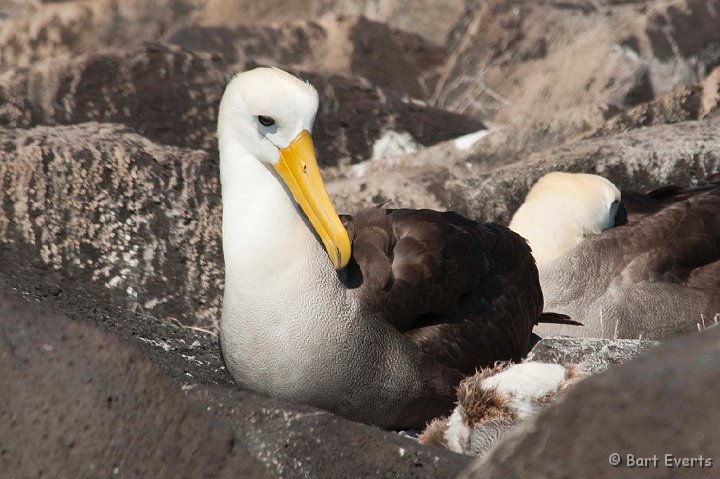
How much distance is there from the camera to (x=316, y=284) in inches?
233

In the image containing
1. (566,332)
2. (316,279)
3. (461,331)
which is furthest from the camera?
(566,332)

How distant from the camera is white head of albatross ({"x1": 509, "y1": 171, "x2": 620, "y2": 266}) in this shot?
8.24 m

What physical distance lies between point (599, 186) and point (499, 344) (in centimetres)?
188

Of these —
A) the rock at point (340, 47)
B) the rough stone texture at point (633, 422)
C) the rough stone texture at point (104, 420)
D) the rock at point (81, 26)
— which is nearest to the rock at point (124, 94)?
the rock at point (340, 47)

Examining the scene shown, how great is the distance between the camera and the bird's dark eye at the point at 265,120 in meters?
5.98

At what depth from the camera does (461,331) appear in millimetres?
6496

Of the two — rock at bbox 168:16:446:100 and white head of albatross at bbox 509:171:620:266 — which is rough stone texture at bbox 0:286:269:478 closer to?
white head of albatross at bbox 509:171:620:266

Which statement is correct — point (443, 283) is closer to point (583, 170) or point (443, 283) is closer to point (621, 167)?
point (583, 170)

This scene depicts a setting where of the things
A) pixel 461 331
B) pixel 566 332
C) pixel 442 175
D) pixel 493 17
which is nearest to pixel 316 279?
pixel 461 331

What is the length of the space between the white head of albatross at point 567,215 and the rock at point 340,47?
5.62 meters

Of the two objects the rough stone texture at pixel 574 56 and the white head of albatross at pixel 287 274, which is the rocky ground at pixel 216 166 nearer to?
the rough stone texture at pixel 574 56

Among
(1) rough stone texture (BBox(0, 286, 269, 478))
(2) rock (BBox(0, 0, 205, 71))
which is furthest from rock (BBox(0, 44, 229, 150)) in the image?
(1) rough stone texture (BBox(0, 286, 269, 478))

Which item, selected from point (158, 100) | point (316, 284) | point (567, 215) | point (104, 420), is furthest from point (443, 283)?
point (158, 100)

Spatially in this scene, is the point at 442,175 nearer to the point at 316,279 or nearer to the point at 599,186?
the point at 599,186
